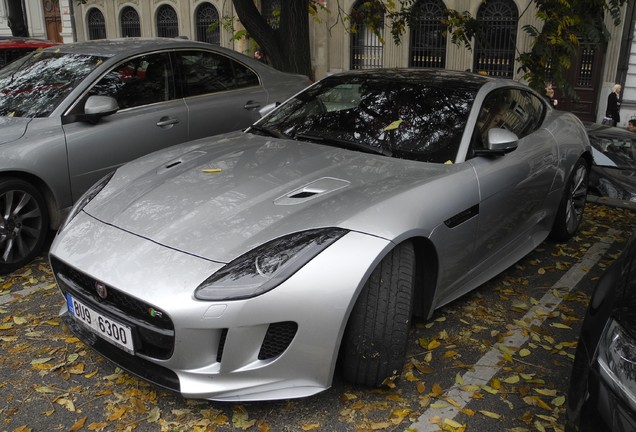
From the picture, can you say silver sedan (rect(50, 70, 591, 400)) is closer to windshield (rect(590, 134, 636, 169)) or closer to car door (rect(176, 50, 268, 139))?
car door (rect(176, 50, 268, 139))

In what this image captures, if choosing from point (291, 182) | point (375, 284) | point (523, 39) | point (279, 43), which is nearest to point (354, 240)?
point (375, 284)

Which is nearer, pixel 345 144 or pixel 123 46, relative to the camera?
pixel 345 144

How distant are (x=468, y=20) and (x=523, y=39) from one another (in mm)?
7303

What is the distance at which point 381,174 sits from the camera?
339cm

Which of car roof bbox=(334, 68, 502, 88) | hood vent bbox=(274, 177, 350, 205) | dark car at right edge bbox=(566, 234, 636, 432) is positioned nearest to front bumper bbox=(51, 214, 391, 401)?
hood vent bbox=(274, 177, 350, 205)

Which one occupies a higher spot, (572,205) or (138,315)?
(138,315)

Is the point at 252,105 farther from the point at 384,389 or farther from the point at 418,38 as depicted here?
the point at 418,38

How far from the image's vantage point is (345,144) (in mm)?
3861

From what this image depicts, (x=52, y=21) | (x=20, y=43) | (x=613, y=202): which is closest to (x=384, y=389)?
(x=613, y=202)

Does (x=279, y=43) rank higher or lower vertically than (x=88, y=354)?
higher

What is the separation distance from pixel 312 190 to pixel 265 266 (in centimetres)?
67

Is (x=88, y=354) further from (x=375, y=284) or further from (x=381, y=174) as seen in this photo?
(x=381, y=174)

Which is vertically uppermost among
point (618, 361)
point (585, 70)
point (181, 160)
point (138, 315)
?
point (181, 160)

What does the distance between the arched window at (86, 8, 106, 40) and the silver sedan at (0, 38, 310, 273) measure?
19.7 meters
